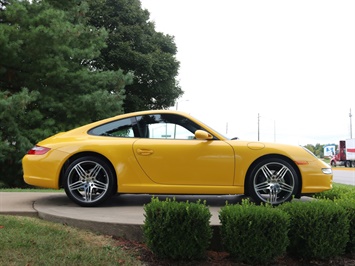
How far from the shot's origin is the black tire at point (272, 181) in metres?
4.88

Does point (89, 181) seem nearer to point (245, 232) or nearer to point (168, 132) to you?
point (168, 132)

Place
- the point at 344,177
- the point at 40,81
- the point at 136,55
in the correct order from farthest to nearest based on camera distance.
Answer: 1. the point at 136,55
2. the point at 344,177
3. the point at 40,81

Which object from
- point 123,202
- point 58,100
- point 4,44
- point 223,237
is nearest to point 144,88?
point 58,100

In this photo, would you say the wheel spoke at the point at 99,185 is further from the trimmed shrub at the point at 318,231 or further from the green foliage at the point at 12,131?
the green foliage at the point at 12,131

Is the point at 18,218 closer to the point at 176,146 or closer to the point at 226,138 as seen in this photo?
the point at 176,146

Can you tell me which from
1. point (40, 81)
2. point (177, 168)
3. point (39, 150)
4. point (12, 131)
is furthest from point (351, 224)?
point (40, 81)

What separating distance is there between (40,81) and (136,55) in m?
11.7

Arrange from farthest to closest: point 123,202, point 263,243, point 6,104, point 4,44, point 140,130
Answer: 1. point 4,44
2. point 6,104
3. point 123,202
4. point 140,130
5. point 263,243

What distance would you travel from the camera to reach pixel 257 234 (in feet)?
11.1

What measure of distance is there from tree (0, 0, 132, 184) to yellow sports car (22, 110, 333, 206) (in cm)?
705

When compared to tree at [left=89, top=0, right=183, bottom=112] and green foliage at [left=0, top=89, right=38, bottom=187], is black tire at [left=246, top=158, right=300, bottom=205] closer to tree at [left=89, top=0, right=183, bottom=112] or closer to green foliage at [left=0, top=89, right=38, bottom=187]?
green foliage at [left=0, top=89, right=38, bottom=187]

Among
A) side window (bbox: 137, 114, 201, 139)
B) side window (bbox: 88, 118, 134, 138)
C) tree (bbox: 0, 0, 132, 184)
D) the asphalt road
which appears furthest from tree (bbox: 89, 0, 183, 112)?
side window (bbox: 137, 114, 201, 139)

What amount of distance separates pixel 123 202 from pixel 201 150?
4.86ft

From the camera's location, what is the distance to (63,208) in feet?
15.7
